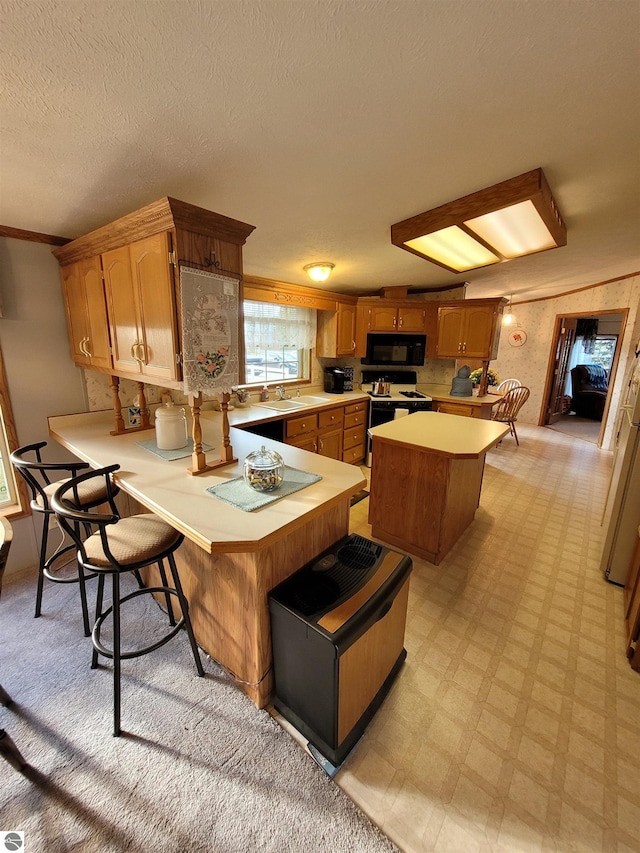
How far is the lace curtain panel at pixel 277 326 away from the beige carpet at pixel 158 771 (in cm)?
285

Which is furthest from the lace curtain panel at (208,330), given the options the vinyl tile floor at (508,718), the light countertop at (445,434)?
the vinyl tile floor at (508,718)

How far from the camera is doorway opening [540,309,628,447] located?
613 cm

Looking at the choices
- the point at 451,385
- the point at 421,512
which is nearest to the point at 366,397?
the point at 451,385

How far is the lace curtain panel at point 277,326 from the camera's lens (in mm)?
3623

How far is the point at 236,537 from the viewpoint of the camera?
1120 millimetres

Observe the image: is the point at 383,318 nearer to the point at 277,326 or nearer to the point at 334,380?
the point at 334,380

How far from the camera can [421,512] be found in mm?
2477

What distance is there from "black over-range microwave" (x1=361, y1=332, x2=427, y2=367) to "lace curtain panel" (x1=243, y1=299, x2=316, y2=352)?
84 cm

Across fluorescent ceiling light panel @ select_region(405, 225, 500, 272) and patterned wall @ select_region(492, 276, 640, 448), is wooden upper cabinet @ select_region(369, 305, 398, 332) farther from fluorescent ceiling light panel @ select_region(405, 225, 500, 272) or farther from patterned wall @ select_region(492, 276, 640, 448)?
patterned wall @ select_region(492, 276, 640, 448)

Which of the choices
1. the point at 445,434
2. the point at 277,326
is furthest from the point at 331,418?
the point at 445,434

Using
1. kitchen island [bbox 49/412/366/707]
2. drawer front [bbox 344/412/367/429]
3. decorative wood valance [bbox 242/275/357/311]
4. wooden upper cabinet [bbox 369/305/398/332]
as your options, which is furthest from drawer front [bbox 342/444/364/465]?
kitchen island [bbox 49/412/366/707]

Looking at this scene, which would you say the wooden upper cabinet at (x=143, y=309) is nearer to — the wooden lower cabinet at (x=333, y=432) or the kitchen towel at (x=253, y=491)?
the kitchen towel at (x=253, y=491)

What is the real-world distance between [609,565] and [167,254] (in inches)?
127

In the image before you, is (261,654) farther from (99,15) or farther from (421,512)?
(99,15)
